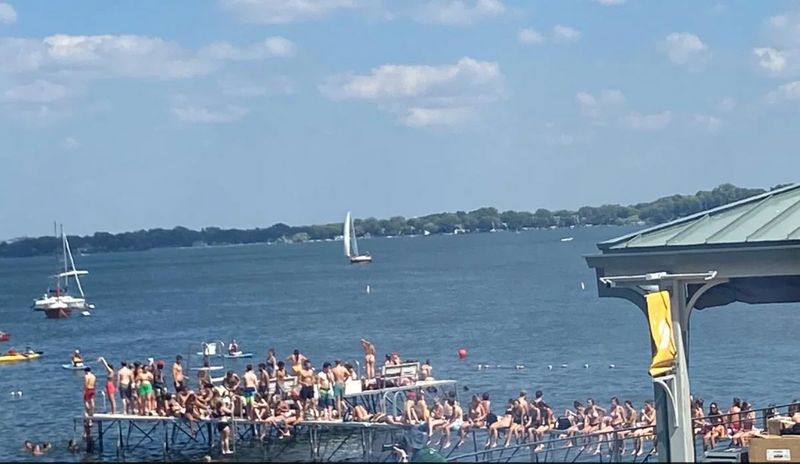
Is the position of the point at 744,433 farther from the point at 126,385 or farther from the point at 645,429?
the point at 126,385

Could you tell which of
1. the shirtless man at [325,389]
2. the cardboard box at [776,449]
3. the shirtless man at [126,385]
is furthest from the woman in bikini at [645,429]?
the shirtless man at [126,385]

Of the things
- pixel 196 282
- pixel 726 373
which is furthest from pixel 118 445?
pixel 196 282

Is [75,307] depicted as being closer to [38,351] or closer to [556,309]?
[38,351]

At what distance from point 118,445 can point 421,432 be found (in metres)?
11.4

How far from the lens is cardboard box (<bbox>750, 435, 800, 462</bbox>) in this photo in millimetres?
13805

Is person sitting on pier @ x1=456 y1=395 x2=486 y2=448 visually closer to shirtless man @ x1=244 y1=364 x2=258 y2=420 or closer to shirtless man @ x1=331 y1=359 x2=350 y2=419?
shirtless man @ x1=331 y1=359 x2=350 y2=419

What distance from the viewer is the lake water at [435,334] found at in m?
47.2

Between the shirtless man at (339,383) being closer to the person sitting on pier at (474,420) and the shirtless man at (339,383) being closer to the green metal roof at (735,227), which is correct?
the person sitting on pier at (474,420)

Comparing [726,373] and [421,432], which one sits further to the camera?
[726,373]

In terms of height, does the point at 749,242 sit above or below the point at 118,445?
above

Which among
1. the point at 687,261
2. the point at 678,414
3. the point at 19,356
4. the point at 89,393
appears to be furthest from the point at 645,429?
the point at 19,356

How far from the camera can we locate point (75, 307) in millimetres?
109125

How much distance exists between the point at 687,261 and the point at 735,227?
33.6 inches

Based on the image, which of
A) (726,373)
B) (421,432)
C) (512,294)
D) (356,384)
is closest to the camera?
(421,432)
